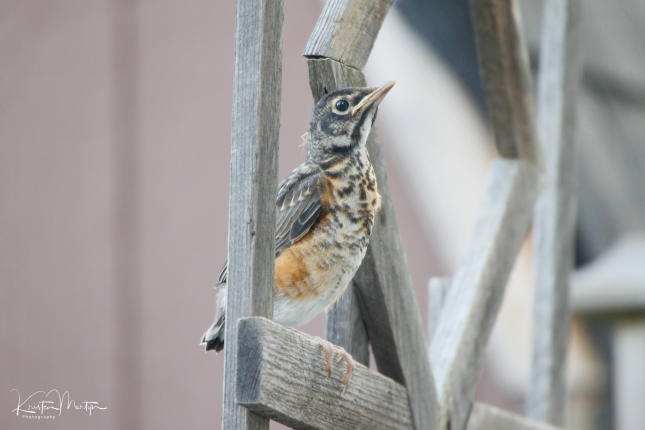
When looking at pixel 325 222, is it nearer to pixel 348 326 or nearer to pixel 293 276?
pixel 293 276

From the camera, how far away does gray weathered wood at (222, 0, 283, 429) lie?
1759 millimetres

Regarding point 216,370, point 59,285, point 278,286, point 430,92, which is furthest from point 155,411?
point 278,286

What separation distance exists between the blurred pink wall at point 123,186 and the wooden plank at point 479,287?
5.37 ft

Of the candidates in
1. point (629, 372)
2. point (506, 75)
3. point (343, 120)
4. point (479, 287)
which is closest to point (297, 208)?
point (343, 120)

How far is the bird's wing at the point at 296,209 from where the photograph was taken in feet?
7.06

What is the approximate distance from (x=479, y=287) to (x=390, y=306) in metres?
0.68

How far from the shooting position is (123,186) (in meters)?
4.71

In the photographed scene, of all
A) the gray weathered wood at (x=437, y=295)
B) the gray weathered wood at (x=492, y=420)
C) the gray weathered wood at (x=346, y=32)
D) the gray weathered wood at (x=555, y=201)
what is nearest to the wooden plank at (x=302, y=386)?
the gray weathered wood at (x=492, y=420)

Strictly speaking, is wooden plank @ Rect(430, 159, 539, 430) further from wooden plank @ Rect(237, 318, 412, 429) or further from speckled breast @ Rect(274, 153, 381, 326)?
speckled breast @ Rect(274, 153, 381, 326)

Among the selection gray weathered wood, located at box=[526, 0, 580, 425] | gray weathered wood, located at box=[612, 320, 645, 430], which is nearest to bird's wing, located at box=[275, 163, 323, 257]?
gray weathered wood, located at box=[526, 0, 580, 425]

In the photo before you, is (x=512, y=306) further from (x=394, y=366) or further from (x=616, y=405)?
(x=394, y=366)

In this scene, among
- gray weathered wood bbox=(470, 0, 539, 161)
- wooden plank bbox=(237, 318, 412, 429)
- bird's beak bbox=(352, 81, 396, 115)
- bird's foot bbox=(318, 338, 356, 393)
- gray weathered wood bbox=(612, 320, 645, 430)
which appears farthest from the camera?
gray weathered wood bbox=(612, 320, 645, 430)

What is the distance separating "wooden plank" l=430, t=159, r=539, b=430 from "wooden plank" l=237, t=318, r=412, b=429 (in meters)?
0.42

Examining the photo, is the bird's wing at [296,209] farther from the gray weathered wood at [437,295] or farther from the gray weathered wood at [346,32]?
the gray weathered wood at [437,295]
